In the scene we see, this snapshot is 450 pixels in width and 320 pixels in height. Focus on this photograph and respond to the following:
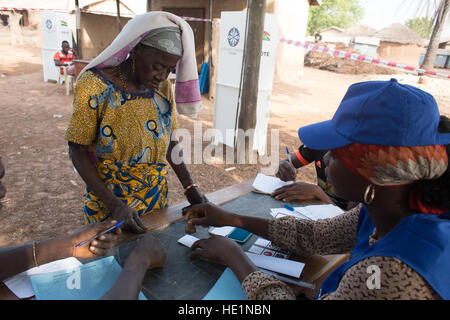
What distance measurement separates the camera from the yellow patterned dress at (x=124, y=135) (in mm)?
1552

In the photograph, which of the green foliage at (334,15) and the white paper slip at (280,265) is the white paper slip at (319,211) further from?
the green foliage at (334,15)

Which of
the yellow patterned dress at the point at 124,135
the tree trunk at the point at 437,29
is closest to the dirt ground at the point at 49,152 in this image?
the tree trunk at the point at 437,29

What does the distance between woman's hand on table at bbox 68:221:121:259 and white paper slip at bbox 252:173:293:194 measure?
1088 millimetres

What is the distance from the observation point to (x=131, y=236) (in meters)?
1.56

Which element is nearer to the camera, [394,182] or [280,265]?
[394,182]

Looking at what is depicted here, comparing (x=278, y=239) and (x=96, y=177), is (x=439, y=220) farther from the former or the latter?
(x=96, y=177)

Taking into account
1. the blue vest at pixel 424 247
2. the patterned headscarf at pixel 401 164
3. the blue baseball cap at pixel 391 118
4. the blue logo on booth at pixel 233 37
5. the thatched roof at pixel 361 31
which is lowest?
the blue vest at pixel 424 247

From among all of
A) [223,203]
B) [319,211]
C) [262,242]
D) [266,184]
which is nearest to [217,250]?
[262,242]

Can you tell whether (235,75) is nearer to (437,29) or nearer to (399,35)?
(437,29)

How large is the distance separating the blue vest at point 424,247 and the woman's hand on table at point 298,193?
111 cm

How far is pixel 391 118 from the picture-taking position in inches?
35.9

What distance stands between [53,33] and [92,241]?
1102cm

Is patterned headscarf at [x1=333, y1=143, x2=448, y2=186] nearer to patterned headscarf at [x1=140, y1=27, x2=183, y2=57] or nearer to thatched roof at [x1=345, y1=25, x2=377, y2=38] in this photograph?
patterned headscarf at [x1=140, y1=27, x2=183, y2=57]
